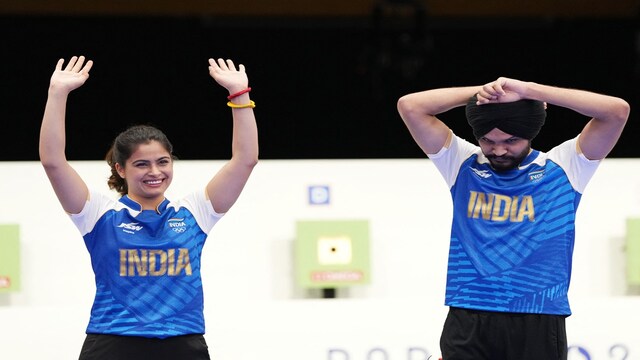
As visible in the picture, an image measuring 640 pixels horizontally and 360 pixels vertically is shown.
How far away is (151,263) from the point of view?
8.78 feet

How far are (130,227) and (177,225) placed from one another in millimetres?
127

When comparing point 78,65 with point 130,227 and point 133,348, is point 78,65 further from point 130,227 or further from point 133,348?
point 133,348

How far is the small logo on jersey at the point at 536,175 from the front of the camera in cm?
265

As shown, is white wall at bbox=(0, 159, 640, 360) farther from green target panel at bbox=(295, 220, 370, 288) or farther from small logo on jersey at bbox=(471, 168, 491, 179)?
small logo on jersey at bbox=(471, 168, 491, 179)

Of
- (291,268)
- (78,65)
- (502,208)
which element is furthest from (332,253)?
(78,65)

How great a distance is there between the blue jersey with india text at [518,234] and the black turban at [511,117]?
115 millimetres

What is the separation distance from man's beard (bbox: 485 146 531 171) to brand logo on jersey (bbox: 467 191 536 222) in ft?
0.27

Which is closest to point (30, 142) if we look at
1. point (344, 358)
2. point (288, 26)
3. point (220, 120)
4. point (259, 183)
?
point (220, 120)

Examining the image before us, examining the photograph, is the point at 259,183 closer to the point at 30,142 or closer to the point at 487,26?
the point at 30,142

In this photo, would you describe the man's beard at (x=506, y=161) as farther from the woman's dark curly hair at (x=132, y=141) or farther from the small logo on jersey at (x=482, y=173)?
the woman's dark curly hair at (x=132, y=141)

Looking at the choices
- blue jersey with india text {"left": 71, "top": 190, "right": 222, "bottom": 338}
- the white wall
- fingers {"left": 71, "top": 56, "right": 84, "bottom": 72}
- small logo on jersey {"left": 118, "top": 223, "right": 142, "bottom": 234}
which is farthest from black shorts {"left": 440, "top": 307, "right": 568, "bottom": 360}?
fingers {"left": 71, "top": 56, "right": 84, "bottom": 72}

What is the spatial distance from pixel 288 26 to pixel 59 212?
113 inches

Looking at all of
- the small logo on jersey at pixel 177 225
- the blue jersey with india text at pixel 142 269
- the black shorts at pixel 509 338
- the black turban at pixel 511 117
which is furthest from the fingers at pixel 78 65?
the black shorts at pixel 509 338

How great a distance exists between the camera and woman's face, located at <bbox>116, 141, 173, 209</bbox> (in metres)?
→ 2.76
